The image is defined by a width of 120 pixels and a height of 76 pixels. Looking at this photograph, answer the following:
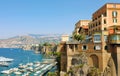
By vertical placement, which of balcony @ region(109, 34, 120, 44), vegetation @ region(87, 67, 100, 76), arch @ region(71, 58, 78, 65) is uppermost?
balcony @ region(109, 34, 120, 44)

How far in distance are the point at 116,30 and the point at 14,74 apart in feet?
155

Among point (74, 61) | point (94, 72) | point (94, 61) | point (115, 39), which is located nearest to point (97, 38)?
point (115, 39)

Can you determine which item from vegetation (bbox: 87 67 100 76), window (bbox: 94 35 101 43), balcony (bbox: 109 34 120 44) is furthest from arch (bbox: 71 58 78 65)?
balcony (bbox: 109 34 120 44)

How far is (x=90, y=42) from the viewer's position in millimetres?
63875

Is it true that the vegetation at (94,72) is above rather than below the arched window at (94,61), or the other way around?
below

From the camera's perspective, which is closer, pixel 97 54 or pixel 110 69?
pixel 110 69

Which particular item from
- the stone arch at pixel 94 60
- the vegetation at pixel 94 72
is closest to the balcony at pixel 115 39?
the stone arch at pixel 94 60

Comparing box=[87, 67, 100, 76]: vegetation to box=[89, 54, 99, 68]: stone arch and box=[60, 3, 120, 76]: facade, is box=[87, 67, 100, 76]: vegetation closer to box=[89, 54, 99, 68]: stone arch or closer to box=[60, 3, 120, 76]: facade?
box=[60, 3, 120, 76]: facade

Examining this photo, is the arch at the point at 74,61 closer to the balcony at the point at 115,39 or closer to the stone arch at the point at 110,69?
the stone arch at the point at 110,69

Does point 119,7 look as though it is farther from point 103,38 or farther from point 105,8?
point 103,38

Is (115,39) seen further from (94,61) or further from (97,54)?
(94,61)

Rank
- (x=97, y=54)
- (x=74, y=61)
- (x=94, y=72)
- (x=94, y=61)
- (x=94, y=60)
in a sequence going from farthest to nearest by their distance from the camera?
1. (x=74, y=61)
2. (x=94, y=61)
3. (x=94, y=60)
4. (x=97, y=54)
5. (x=94, y=72)

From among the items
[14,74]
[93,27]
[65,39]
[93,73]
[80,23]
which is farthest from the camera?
[80,23]

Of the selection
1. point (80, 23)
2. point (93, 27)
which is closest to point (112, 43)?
point (93, 27)
